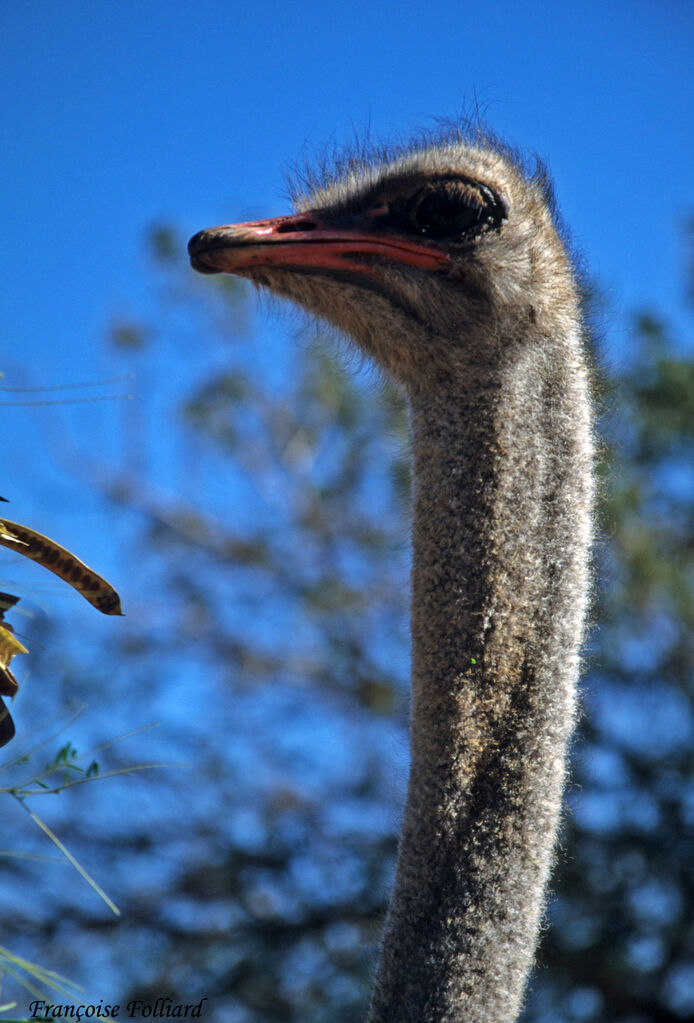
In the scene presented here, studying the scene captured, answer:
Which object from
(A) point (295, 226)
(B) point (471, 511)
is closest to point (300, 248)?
(A) point (295, 226)

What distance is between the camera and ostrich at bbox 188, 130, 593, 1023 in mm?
2002

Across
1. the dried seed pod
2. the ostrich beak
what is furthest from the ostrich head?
the dried seed pod

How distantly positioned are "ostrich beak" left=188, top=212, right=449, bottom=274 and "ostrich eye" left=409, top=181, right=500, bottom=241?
0.05 metres

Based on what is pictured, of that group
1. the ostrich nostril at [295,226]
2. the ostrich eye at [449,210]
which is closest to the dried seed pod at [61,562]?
the ostrich nostril at [295,226]

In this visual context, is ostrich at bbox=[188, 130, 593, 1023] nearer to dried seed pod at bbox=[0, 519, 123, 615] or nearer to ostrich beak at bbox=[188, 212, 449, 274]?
ostrich beak at bbox=[188, 212, 449, 274]

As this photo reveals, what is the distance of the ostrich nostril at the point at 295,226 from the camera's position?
7.49 ft

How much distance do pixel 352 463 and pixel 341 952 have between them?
143 inches

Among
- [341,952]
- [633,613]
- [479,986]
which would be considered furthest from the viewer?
[633,613]

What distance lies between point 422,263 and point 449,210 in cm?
13

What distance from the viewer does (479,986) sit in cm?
196

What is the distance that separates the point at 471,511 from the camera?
2.19 metres

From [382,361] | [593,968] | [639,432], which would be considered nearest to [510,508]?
[382,361]

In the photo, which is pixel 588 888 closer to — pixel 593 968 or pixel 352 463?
pixel 593 968

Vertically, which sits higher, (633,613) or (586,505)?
(633,613)
